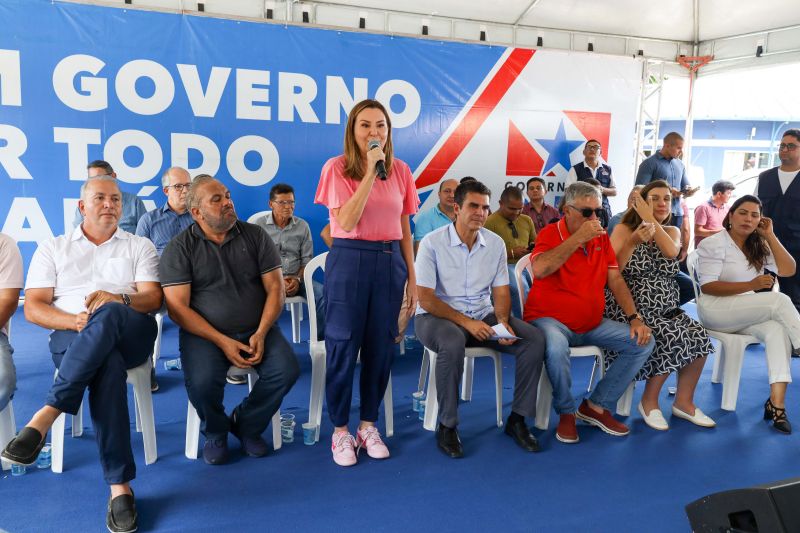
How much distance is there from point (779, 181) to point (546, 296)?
2360 mm

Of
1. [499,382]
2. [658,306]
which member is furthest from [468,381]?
[658,306]

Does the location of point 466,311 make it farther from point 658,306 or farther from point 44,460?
point 44,460

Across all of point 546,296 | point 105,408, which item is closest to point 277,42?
point 546,296

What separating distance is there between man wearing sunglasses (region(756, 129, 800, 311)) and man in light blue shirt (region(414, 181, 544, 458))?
235cm

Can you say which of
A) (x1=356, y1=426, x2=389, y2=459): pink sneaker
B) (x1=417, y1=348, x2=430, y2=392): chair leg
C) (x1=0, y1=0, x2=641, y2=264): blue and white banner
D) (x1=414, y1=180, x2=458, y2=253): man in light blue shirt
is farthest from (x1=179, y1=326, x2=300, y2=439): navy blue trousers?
(x1=0, y1=0, x2=641, y2=264): blue and white banner

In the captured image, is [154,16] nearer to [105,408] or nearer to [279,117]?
[279,117]

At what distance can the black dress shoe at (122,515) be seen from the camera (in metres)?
1.95

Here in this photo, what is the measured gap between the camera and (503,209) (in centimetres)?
440

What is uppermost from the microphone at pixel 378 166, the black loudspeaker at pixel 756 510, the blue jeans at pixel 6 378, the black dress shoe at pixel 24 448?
the microphone at pixel 378 166

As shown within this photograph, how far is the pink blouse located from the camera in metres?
2.39

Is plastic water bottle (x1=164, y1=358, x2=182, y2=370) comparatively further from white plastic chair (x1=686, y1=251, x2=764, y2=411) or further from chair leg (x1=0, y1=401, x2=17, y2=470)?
white plastic chair (x1=686, y1=251, x2=764, y2=411)

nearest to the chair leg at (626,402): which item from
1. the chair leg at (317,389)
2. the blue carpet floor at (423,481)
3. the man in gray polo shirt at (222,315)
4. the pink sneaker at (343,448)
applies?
the blue carpet floor at (423,481)

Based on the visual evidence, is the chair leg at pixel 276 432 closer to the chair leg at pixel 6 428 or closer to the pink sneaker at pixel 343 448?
the pink sneaker at pixel 343 448

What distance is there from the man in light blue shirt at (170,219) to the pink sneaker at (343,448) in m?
1.86
